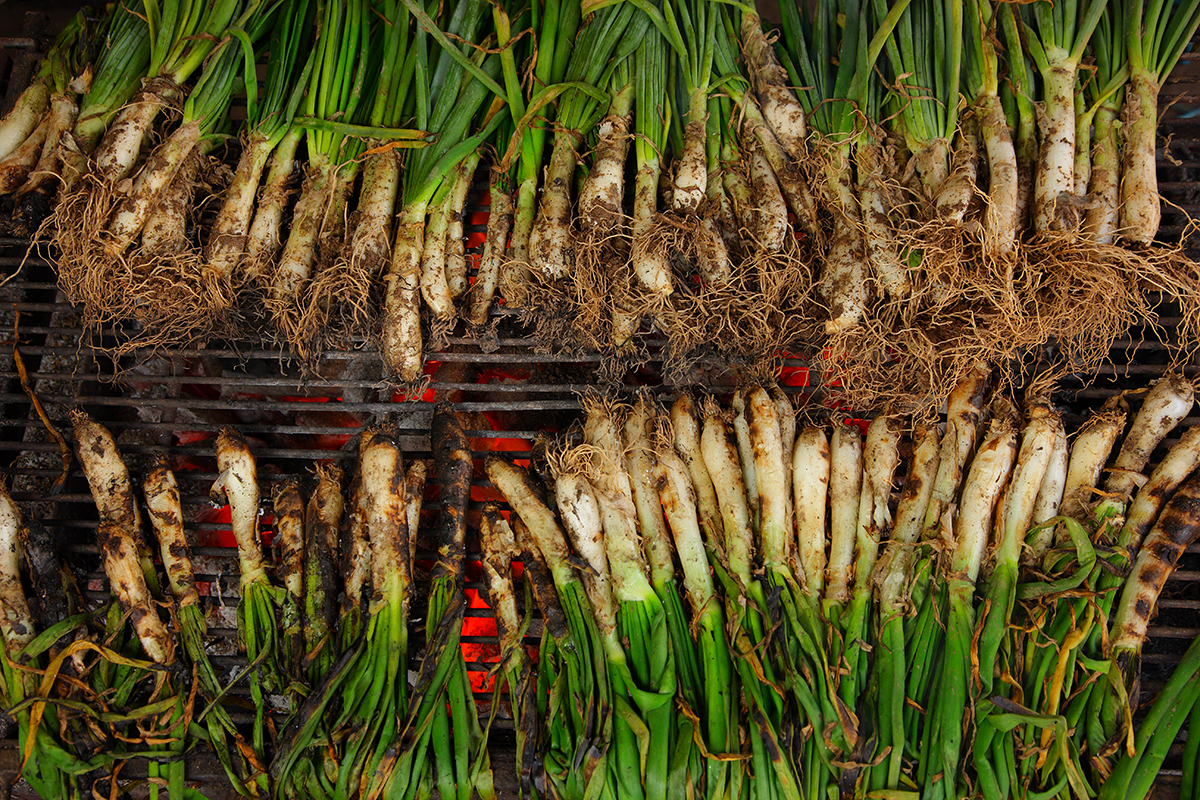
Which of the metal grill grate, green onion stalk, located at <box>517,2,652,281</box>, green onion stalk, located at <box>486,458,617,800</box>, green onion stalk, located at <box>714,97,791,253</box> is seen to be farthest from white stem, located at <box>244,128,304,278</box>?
green onion stalk, located at <box>714,97,791,253</box>

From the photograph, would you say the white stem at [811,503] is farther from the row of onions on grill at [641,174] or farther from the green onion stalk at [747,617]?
the row of onions on grill at [641,174]

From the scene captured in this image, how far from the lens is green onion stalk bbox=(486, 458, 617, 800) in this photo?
4.95 feet

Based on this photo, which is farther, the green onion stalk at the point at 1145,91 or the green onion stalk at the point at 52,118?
the green onion stalk at the point at 52,118

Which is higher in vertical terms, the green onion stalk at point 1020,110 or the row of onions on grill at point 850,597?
the green onion stalk at point 1020,110

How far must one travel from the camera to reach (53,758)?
159 centimetres

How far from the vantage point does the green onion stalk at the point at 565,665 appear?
4.95 ft

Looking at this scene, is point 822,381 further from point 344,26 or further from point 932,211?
point 344,26

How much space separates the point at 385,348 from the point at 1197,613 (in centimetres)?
237

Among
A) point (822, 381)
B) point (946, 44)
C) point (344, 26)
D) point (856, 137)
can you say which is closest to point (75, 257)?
point (344, 26)

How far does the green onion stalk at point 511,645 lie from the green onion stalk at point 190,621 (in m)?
0.62

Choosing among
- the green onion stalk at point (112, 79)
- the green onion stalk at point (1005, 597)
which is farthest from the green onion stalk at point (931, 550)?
the green onion stalk at point (112, 79)

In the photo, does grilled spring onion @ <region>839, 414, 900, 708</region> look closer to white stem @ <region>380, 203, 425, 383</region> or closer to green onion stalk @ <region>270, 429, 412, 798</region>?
green onion stalk @ <region>270, 429, 412, 798</region>

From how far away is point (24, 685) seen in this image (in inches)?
65.4

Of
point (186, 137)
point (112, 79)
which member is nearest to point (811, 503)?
point (186, 137)
